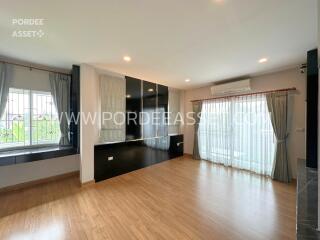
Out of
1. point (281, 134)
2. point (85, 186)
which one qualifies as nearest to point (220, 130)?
point (281, 134)

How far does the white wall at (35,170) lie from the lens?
9.35 feet

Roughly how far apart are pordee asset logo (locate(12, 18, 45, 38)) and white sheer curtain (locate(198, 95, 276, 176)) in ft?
14.5

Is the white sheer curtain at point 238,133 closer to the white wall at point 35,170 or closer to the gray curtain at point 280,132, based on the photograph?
the gray curtain at point 280,132

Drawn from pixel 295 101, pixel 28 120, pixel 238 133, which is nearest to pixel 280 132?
pixel 295 101

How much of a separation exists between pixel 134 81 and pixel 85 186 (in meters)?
2.83

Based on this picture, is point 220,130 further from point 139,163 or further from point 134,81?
point 134,81

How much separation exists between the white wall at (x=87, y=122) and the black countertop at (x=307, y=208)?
10.8 ft

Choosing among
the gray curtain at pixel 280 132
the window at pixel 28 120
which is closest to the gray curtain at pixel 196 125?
the gray curtain at pixel 280 132

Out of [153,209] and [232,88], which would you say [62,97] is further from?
[232,88]

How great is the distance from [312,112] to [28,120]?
5.49 metres

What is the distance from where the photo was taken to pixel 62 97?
3584mm

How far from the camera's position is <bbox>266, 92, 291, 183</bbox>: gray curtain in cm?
338

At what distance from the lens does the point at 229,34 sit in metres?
2.02

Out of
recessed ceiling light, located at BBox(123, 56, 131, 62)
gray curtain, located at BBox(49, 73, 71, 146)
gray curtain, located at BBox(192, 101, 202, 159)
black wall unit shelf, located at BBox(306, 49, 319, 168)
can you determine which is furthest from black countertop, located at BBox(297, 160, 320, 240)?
gray curtain, located at BBox(49, 73, 71, 146)
